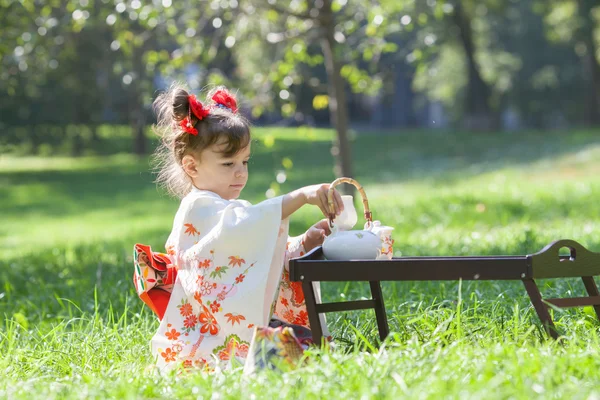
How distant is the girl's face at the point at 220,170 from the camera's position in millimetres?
3283

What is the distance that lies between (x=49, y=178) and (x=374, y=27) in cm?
1535

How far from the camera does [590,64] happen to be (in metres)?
27.4

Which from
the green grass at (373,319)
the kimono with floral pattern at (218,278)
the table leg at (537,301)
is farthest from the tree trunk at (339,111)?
the table leg at (537,301)

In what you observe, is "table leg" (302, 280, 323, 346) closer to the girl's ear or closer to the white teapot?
the white teapot

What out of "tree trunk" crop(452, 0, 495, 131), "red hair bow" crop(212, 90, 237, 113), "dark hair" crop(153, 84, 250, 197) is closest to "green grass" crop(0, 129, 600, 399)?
"red hair bow" crop(212, 90, 237, 113)

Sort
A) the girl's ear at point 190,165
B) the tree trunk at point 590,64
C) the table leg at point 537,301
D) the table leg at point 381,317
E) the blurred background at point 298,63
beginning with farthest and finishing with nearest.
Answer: the tree trunk at point 590,64
the blurred background at point 298,63
the girl's ear at point 190,165
the table leg at point 381,317
the table leg at point 537,301

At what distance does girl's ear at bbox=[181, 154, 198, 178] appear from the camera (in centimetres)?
333

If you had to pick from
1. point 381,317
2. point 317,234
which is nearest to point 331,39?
point 317,234

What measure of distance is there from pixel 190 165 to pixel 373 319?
0.93 m

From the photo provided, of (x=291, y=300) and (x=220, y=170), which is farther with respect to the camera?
(x=291, y=300)

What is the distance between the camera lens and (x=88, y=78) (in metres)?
21.8

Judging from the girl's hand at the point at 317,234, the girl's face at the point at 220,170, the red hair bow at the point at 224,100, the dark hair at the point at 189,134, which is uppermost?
the red hair bow at the point at 224,100

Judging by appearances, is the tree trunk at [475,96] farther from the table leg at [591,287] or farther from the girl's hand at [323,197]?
the girl's hand at [323,197]

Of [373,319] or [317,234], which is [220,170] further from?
[373,319]
